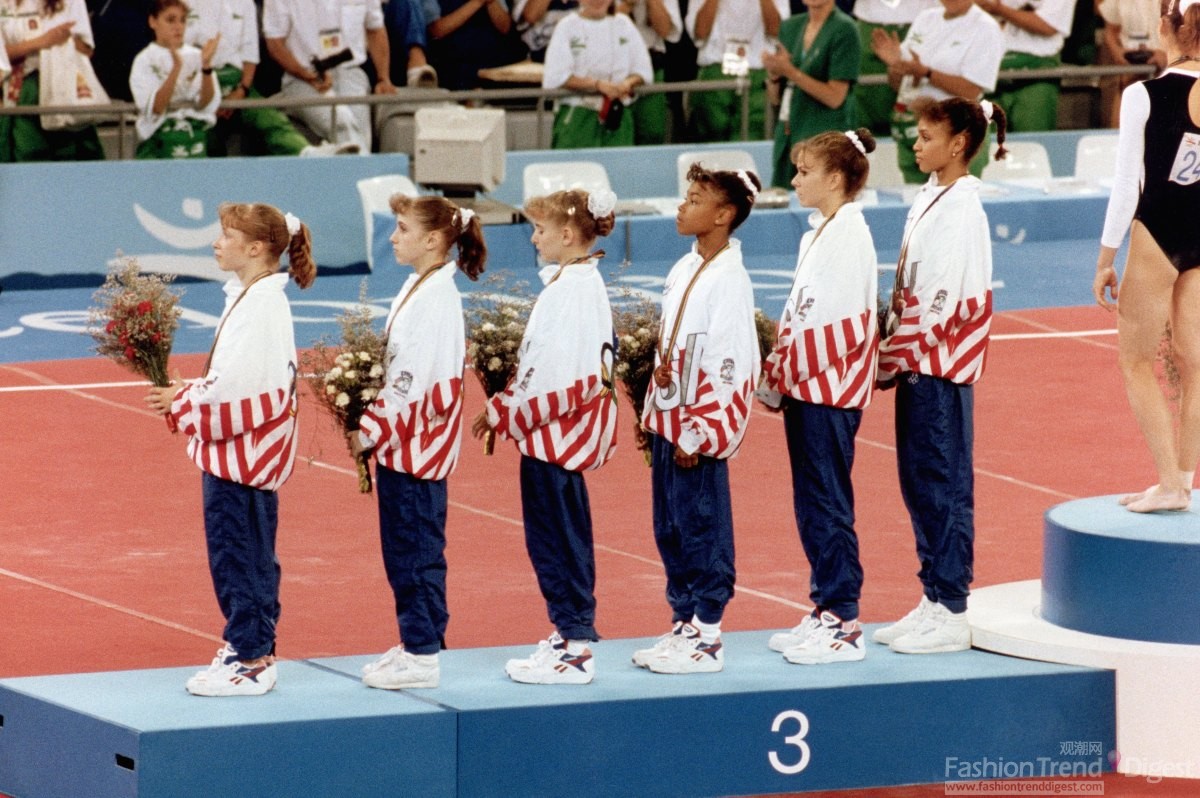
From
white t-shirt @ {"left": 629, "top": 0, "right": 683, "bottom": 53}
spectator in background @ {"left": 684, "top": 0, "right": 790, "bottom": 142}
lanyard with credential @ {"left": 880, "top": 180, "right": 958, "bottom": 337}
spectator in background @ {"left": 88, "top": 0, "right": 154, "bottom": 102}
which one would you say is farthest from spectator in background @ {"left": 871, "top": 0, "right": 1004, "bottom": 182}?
lanyard with credential @ {"left": 880, "top": 180, "right": 958, "bottom": 337}

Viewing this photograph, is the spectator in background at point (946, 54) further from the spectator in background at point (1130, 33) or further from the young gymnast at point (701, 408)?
the young gymnast at point (701, 408)

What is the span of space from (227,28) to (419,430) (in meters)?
11.4

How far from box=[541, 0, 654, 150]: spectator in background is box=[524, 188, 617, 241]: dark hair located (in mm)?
10754

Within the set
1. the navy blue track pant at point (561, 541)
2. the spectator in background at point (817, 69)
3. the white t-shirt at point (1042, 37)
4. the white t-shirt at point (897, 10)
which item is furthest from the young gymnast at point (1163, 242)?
the white t-shirt at point (1042, 37)

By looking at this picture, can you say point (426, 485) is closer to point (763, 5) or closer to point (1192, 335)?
point (1192, 335)

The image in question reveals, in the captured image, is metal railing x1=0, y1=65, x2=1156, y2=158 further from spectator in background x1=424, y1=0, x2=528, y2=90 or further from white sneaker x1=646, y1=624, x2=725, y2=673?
white sneaker x1=646, y1=624, x2=725, y2=673

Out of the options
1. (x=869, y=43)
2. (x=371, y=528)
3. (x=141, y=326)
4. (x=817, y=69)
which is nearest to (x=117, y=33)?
(x=817, y=69)

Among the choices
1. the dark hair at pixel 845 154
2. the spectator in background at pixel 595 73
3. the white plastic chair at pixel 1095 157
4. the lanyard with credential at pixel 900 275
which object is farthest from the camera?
the white plastic chair at pixel 1095 157

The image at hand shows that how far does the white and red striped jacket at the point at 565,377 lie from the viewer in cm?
690

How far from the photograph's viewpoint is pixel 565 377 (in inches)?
272

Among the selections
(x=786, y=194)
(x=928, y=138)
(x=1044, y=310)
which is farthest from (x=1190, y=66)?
(x=786, y=194)

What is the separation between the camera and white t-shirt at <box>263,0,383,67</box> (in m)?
17.8

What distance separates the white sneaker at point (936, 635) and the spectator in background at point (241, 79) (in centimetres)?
1060

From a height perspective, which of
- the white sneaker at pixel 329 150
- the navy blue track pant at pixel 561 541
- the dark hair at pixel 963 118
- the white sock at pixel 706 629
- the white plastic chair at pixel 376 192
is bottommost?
the white sock at pixel 706 629
